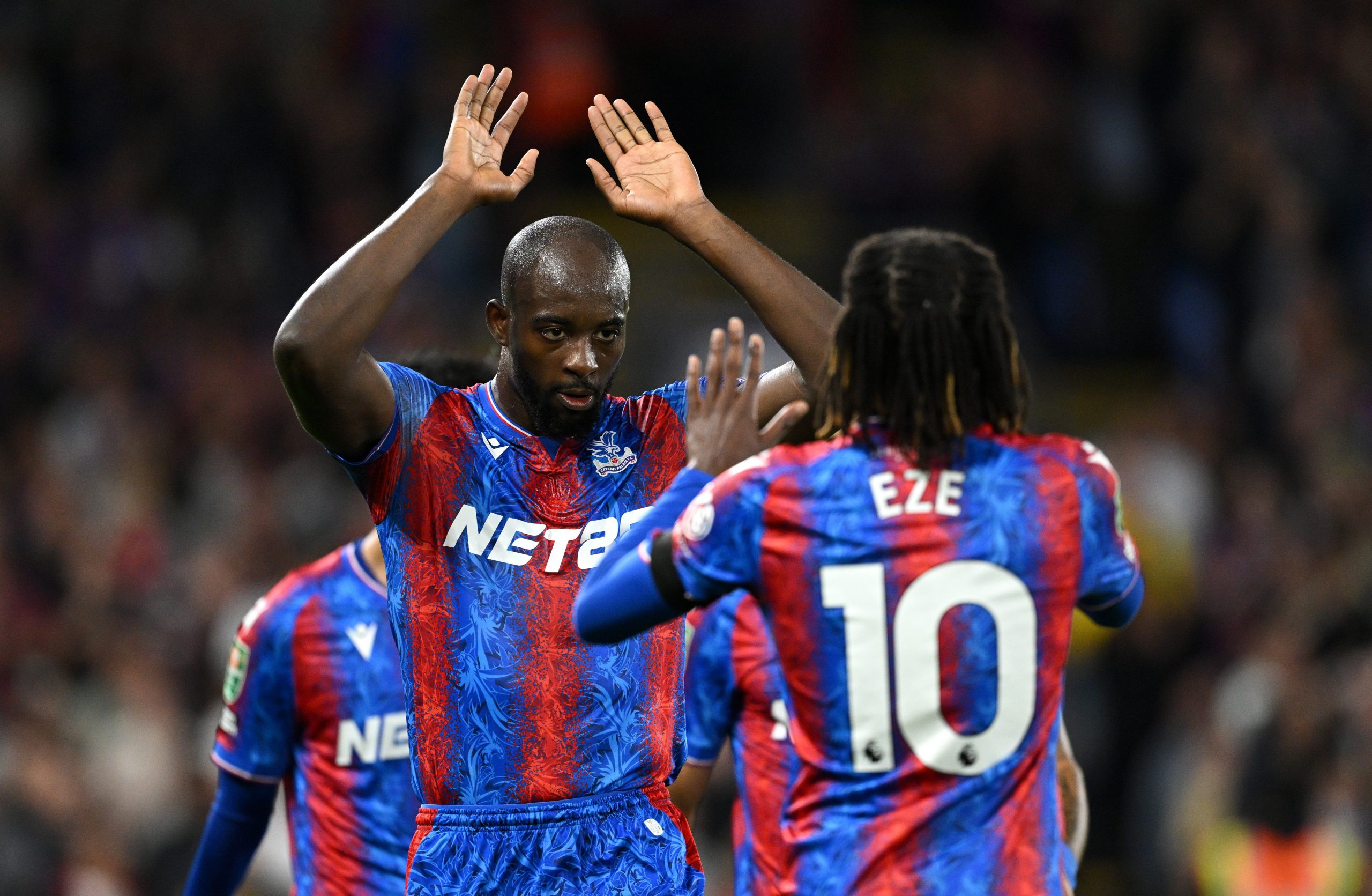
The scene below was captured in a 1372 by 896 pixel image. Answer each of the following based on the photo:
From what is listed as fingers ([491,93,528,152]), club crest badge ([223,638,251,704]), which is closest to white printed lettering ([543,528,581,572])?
fingers ([491,93,528,152])

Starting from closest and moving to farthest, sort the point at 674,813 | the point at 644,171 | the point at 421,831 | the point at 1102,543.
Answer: the point at 1102,543, the point at 421,831, the point at 674,813, the point at 644,171

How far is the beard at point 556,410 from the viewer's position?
389 centimetres

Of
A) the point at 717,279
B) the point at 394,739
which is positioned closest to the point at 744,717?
the point at 394,739

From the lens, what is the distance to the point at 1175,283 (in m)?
11.3

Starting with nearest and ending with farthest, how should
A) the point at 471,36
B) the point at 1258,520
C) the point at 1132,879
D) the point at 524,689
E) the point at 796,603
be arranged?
1. the point at 796,603
2. the point at 524,689
3. the point at 1132,879
4. the point at 1258,520
5. the point at 471,36

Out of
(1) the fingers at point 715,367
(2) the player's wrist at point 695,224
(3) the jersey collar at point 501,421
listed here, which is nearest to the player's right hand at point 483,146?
(2) the player's wrist at point 695,224

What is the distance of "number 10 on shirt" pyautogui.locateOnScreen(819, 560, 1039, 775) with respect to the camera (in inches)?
125

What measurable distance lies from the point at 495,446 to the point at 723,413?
743mm

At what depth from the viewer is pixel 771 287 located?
13.2 feet

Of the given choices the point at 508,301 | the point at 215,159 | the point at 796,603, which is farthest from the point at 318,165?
the point at 796,603

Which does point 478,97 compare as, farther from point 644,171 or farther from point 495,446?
point 495,446

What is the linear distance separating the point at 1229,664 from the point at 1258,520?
1123 millimetres

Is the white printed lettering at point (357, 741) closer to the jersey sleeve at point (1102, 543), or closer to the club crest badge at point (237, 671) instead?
the club crest badge at point (237, 671)

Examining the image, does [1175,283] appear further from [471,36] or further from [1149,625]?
[471,36]
